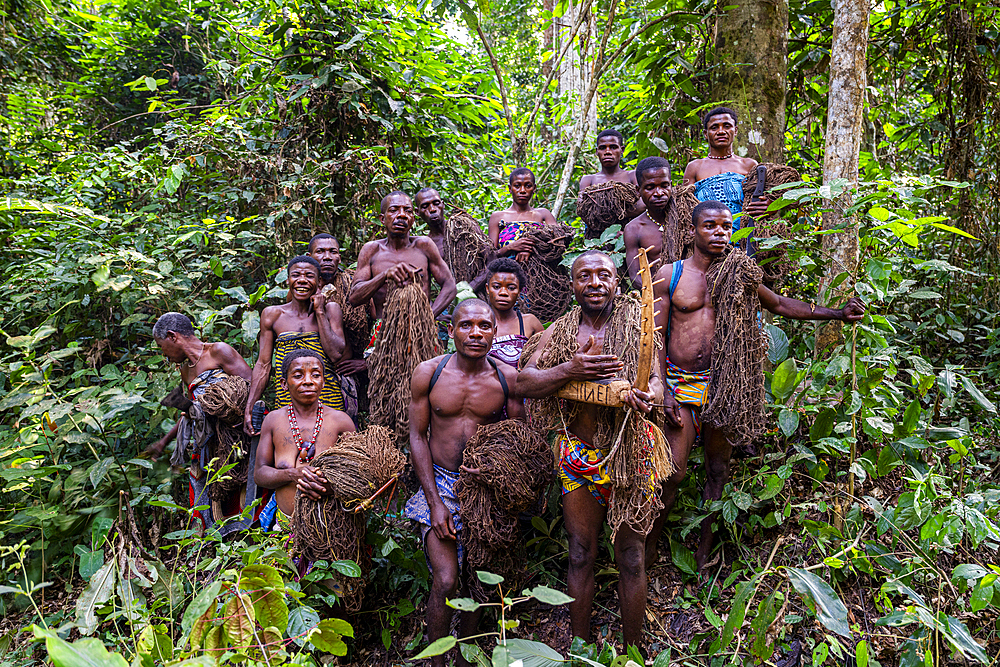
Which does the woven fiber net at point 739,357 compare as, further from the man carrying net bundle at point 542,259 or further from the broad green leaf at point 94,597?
the broad green leaf at point 94,597

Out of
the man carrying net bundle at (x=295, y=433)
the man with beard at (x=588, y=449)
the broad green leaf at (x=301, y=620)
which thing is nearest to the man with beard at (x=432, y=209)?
the man carrying net bundle at (x=295, y=433)

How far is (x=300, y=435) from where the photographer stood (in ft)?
13.1

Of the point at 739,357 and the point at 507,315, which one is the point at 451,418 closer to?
the point at 507,315

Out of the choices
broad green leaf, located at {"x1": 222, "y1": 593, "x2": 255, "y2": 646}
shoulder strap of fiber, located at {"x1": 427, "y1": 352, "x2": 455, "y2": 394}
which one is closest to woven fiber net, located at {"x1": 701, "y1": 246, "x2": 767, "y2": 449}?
shoulder strap of fiber, located at {"x1": 427, "y1": 352, "x2": 455, "y2": 394}

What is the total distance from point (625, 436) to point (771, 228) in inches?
72.3

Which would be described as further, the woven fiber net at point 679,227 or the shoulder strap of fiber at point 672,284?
the woven fiber net at point 679,227

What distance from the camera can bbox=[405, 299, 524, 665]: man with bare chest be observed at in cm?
349

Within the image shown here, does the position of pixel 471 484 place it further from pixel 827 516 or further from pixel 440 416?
pixel 827 516

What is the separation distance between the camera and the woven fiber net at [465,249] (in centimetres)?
534

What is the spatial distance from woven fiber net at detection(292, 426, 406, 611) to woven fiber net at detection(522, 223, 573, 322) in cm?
212

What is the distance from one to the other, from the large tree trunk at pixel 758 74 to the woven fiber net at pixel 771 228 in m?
0.69

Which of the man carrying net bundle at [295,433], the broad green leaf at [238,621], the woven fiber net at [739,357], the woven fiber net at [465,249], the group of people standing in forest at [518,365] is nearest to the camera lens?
the broad green leaf at [238,621]

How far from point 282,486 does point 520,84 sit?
10.6 metres

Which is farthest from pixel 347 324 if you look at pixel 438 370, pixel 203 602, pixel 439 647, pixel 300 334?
pixel 439 647
